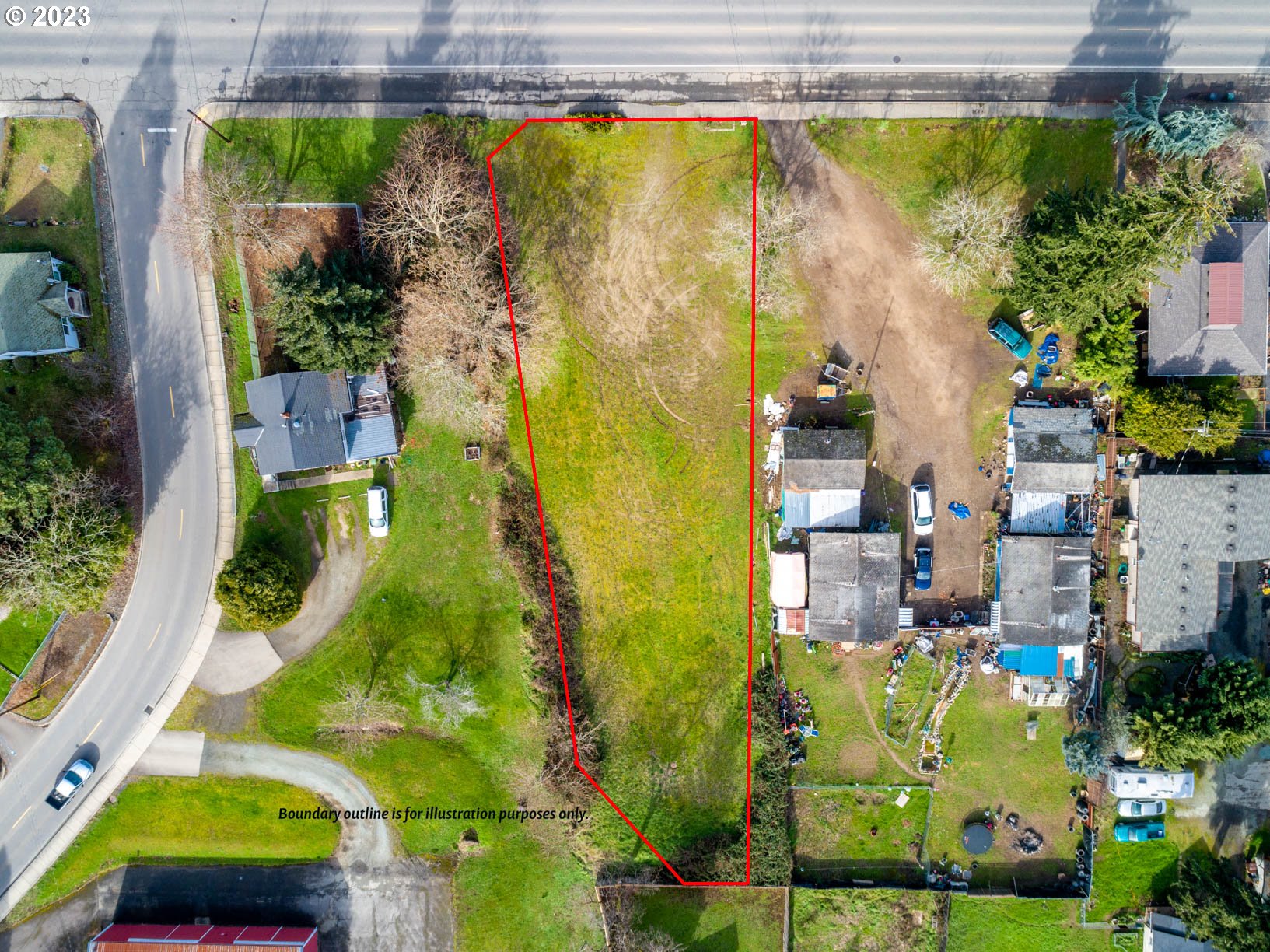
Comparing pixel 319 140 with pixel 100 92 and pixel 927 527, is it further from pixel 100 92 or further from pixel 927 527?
pixel 927 527

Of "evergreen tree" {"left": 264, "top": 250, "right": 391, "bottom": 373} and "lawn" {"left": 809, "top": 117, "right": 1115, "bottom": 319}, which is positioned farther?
"lawn" {"left": 809, "top": 117, "right": 1115, "bottom": 319}

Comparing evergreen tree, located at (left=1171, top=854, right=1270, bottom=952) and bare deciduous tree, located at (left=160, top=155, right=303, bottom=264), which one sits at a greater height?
bare deciduous tree, located at (left=160, top=155, right=303, bottom=264)

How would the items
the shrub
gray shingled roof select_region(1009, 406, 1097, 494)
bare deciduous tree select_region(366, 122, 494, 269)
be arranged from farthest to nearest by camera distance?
gray shingled roof select_region(1009, 406, 1097, 494) → the shrub → bare deciduous tree select_region(366, 122, 494, 269)

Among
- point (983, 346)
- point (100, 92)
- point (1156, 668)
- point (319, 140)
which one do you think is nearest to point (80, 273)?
point (100, 92)

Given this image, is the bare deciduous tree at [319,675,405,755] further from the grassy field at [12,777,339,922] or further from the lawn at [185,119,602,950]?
the grassy field at [12,777,339,922]

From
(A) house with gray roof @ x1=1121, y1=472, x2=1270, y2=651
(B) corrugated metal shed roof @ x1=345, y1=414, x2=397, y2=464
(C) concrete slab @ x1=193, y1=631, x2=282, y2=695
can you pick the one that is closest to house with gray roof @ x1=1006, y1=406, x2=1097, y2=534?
(A) house with gray roof @ x1=1121, y1=472, x2=1270, y2=651

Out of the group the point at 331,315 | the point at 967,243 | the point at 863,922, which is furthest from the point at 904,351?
the point at 863,922

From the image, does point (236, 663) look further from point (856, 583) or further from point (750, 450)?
point (856, 583)
